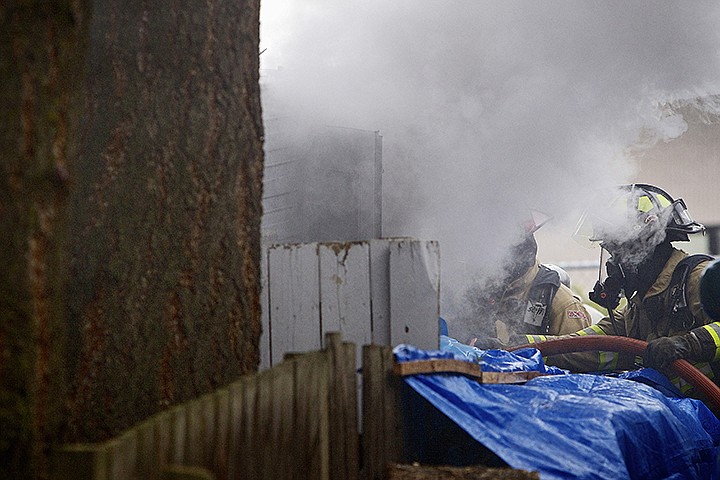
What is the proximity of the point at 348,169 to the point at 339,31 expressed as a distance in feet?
7.08

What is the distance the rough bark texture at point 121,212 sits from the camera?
4.54ft

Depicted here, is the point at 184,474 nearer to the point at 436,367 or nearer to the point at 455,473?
the point at 455,473

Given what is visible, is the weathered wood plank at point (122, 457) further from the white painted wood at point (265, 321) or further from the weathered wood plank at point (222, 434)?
the white painted wood at point (265, 321)

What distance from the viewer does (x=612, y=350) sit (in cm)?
623

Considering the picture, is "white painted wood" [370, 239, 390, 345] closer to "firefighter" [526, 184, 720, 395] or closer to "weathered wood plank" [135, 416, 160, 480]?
"weathered wood plank" [135, 416, 160, 480]

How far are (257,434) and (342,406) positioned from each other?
595 mm

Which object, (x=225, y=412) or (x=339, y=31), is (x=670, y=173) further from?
(x=225, y=412)

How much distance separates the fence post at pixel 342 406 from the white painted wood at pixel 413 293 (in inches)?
27.9

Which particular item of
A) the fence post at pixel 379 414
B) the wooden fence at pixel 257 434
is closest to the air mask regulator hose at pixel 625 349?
the fence post at pixel 379 414

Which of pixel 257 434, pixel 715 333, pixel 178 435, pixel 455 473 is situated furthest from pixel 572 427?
pixel 715 333

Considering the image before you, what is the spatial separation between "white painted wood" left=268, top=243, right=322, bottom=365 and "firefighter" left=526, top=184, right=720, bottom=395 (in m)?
3.60

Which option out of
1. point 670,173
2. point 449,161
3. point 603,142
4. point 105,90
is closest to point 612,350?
point 449,161

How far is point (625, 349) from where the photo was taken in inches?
241

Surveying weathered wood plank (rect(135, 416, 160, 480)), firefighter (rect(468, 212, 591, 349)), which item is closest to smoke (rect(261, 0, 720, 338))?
firefighter (rect(468, 212, 591, 349))
